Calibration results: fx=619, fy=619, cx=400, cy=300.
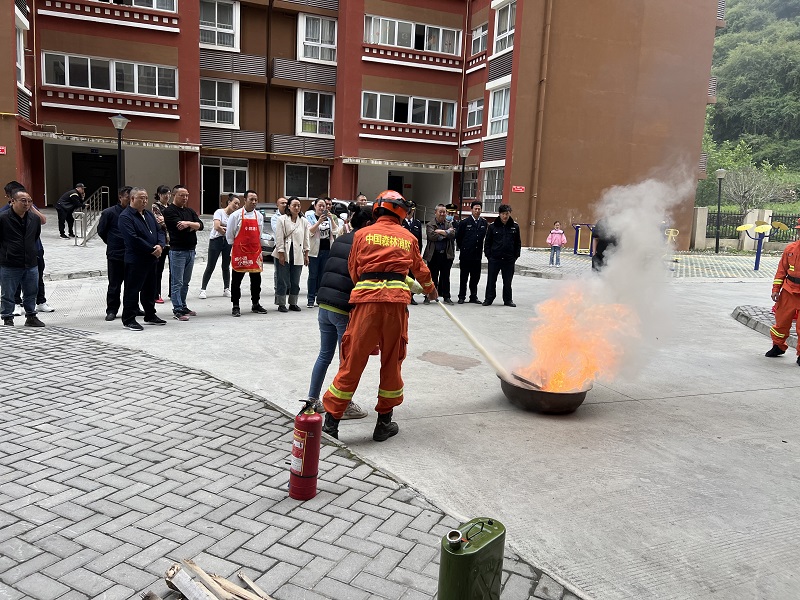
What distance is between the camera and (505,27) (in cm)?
2725

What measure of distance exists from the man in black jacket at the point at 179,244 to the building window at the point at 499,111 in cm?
1949

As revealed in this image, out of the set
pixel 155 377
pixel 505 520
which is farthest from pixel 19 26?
pixel 505 520

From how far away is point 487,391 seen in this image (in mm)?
6375

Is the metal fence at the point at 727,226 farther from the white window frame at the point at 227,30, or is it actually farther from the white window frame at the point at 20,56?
the white window frame at the point at 20,56

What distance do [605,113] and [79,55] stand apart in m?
21.7

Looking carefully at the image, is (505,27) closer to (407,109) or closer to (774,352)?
(407,109)

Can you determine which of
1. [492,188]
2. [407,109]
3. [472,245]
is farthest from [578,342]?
[407,109]

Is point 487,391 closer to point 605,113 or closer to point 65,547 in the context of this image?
point 65,547

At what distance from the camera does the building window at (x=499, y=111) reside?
2654 centimetres

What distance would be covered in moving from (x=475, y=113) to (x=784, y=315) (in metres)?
23.7

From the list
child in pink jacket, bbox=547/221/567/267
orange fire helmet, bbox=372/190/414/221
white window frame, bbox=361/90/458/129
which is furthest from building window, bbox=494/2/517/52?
orange fire helmet, bbox=372/190/414/221

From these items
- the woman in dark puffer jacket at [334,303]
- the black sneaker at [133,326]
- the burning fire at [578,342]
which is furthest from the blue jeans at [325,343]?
the black sneaker at [133,326]

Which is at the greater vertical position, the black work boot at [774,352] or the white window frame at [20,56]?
the white window frame at [20,56]

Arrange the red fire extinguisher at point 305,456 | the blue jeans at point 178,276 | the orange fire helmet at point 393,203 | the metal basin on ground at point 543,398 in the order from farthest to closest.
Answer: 1. the blue jeans at point 178,276
2. the metal basin on ground at point 543,398
3. the orange fire helmet at point 393,203
4. the red fire extinguisher at point 305,456
